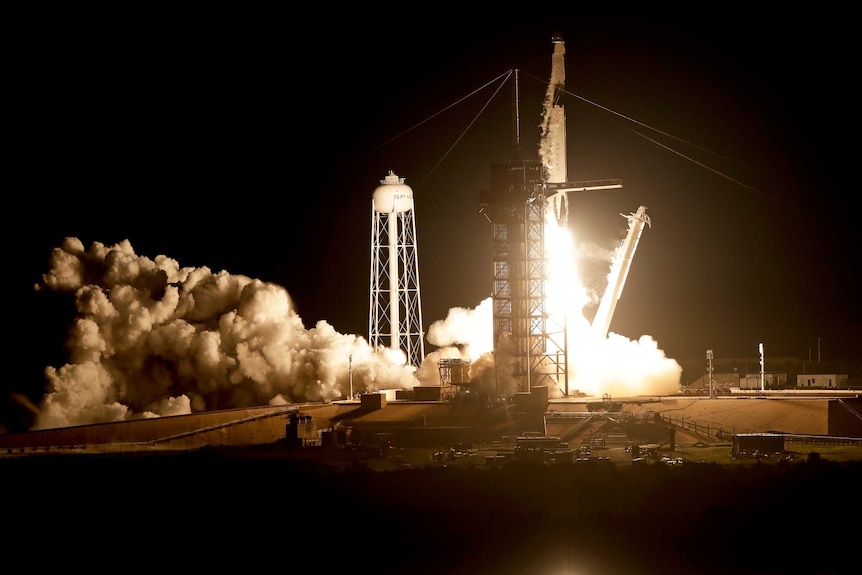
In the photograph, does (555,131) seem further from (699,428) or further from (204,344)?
(204,344)

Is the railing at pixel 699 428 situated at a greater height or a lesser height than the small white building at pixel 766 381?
lesser

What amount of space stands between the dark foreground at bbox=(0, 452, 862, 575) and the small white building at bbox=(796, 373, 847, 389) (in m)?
28.3

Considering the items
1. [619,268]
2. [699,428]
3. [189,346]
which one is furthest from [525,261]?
[189,346]

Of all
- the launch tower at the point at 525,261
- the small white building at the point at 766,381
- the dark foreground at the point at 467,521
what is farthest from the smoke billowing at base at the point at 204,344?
the dark foreground at the point at 467,521

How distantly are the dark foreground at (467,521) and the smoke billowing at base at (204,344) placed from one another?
14.9m

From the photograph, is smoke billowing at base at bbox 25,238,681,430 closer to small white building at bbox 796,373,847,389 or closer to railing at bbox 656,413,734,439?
railing at bbox 656,413,734,439

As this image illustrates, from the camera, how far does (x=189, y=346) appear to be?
64938mm

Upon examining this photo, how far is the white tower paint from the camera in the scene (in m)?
66.3

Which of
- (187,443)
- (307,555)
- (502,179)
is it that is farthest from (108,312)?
(307,555)

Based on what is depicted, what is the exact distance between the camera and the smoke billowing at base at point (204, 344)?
63.8 metres

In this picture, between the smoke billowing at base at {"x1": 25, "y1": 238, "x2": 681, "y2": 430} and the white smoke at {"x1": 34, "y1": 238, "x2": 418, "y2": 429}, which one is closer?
the smoke billowing at base at {"x1": 25, "y1": 238, "x2": 681, "y2": 430}

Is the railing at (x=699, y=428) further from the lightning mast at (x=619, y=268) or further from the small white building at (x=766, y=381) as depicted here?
the small white building at (x=766, y=381)

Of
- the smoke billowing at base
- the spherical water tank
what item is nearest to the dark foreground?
the smoke billowing at base

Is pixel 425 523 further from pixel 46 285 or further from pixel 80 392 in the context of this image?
pixel 46 285
